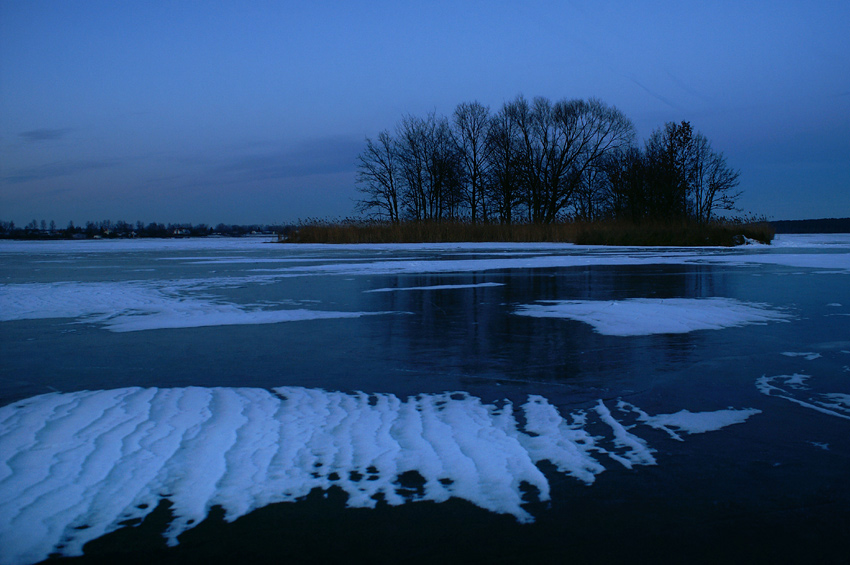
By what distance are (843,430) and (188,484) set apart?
2435mm

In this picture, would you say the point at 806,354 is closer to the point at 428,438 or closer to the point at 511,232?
the point at 428,438

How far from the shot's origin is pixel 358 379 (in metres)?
3.44

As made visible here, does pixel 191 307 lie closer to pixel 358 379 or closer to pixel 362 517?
pixel 358 379

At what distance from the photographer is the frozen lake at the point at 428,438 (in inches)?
68.0

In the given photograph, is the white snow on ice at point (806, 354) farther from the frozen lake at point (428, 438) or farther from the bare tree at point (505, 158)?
the bare tree at point (505, 158)

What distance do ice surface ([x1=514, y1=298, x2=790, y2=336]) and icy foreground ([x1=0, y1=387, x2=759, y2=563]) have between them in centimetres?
240

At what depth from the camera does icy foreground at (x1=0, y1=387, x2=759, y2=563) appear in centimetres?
190

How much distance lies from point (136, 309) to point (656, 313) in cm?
Answer: 499

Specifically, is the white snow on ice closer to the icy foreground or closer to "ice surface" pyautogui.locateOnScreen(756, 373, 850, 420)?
"ice surface" pyautogui.locateOnScreen(756, 373, 850, 420)

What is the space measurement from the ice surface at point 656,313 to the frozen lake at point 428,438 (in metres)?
0.06

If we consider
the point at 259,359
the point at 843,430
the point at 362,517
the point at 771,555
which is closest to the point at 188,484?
the point at 362,517

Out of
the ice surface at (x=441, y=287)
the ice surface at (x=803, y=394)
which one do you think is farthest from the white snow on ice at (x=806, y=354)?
the ice surface at (x=441, y=287)

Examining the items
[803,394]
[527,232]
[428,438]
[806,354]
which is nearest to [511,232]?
[527,232]

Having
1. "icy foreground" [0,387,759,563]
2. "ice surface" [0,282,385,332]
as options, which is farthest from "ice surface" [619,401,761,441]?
"ice surface" [0,282,385,332]
